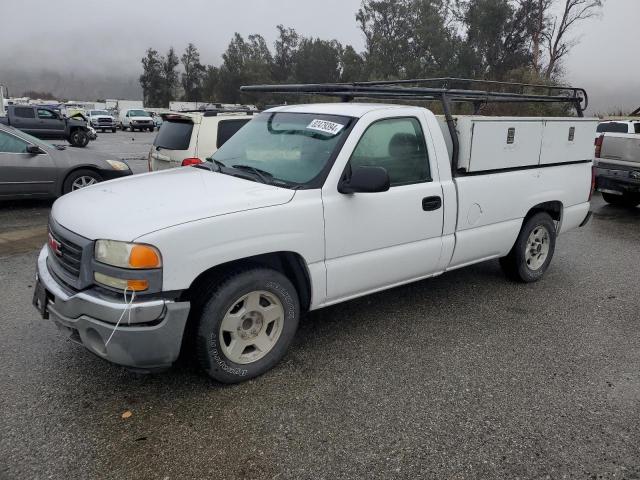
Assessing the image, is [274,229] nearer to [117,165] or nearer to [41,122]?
[117,165]

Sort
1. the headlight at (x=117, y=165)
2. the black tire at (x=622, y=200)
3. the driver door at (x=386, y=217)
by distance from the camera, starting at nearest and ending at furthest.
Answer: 1. the driver door at (x=386, y=217)
2. the headlight at (x=117, y=165)
3. the black tire at (x=622, y=200)

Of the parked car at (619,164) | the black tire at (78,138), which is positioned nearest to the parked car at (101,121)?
the black tire at (78,138)

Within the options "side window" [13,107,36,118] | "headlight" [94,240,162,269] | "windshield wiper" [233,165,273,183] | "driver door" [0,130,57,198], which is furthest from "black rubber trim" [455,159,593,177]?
"side window" [13,107,36,118]

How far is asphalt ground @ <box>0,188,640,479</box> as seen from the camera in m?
2.69

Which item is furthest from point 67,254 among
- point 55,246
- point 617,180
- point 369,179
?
point 617,180

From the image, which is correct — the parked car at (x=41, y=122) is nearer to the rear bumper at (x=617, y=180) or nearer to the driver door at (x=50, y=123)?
the driver door at (x=50, y=123)

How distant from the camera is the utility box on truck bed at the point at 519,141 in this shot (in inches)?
176

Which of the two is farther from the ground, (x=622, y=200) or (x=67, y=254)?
(x=67, y=254)

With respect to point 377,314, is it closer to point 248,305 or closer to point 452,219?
point 452,219

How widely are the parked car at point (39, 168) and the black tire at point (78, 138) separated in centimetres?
1691

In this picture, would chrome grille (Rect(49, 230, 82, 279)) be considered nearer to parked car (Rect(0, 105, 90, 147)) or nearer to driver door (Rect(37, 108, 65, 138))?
parked car (Rect(0, 105, 90, 147))

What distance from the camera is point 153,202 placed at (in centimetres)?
323

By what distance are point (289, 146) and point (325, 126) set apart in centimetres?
31

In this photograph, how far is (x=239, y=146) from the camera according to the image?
431 cm
